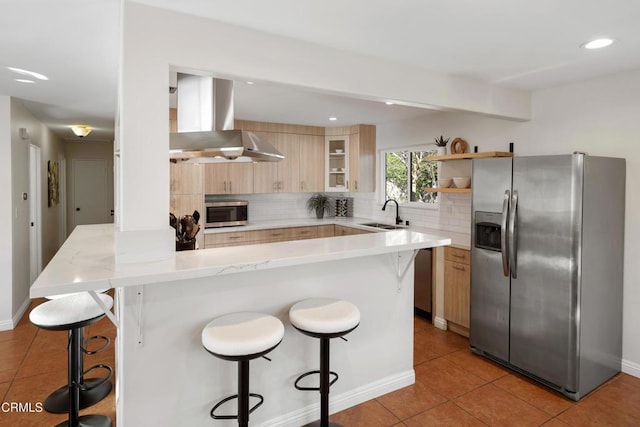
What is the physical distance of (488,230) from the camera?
3154 millimetres

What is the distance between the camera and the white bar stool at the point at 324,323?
199 cm

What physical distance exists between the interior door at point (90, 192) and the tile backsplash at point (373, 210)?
410 cm

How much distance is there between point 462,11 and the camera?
1.93 meters

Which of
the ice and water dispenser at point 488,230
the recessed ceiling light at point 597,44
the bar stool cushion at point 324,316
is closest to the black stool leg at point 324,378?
the bar stool cushion at point 324,316

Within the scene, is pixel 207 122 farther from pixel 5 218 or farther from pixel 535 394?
pixel 535 394

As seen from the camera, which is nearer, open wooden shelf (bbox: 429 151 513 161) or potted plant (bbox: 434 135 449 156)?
open wooden shelf (bbox: 429 151 513 161)

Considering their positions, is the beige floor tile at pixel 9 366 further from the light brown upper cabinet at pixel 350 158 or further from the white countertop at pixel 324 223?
the light brown upper cabinet at pixel 350 158

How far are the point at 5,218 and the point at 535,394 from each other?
506cm

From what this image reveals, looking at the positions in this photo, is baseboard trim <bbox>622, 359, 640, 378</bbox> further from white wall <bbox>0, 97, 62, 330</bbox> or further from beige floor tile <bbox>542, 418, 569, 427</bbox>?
white wall <bbox>0, 97, 62, 330</bbox>

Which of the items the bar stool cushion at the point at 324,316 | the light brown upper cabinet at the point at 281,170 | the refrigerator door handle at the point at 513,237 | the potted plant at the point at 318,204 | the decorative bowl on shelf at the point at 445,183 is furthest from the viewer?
the potted plant at the point at 318,204

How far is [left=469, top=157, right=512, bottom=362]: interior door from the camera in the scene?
3.03 meters

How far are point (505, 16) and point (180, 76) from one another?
2110 millimetres

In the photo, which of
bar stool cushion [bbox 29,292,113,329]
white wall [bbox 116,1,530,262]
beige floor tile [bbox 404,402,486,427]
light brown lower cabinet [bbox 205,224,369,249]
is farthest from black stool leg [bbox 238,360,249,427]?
light brown lower cabinet [bbox 205,224,369,249]

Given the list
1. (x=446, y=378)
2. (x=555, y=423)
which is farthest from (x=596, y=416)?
(x=446, y=378)
